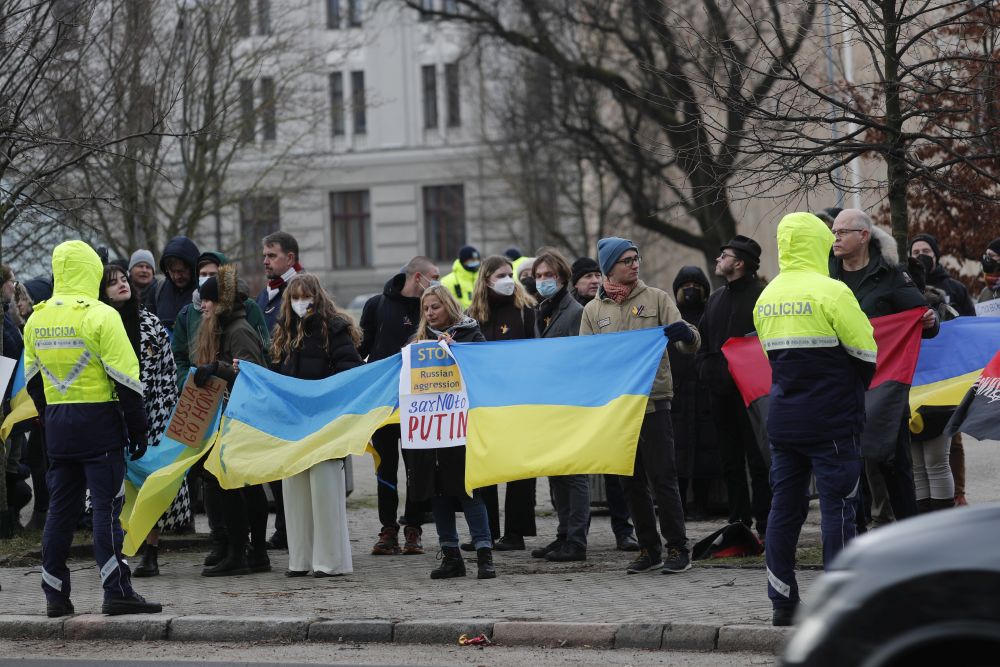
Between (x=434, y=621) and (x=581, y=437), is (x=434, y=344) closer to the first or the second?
(x=581, y=437)

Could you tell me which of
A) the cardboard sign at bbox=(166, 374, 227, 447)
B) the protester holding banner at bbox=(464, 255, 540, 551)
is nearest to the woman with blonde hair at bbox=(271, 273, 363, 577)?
the cardboard sign at bbox=(166, 374, 227, 447)

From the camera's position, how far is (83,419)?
8914mm

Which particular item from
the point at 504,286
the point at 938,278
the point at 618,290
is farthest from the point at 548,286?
the point at 938,278

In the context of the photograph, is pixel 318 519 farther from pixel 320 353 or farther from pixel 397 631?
pixel 397 631

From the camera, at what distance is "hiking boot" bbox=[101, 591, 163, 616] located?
8.90 metres

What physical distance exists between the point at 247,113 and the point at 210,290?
50.1 feet

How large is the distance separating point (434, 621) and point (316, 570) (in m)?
2.18

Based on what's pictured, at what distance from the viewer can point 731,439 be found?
35.9ft

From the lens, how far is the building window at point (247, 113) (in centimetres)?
2461

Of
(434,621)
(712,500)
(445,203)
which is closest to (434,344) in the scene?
(434,621)

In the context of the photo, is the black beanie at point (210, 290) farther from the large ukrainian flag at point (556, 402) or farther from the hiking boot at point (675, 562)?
the hiking boot at point (675, 562)

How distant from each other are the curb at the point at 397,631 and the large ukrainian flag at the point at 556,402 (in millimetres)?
1712

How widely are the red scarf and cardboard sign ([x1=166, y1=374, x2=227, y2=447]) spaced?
2.93 meters

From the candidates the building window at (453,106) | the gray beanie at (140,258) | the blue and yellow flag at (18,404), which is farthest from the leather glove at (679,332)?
the building window at (453,106)
